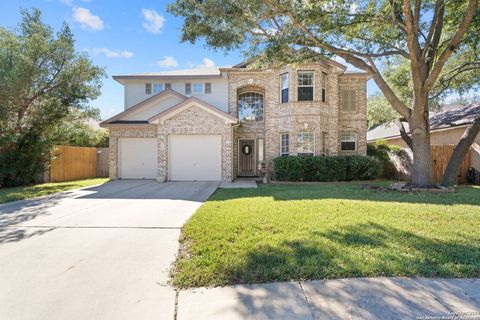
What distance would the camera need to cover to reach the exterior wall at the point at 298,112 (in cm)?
1497

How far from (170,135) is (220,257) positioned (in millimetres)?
11606

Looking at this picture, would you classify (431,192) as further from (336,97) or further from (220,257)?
(220,257)

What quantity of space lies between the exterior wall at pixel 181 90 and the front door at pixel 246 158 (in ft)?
8.48

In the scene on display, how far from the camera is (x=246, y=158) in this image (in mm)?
17375

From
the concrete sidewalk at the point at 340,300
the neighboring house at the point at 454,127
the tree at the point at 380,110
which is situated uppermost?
the tree at the point at 380,110

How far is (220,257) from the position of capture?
4000mm

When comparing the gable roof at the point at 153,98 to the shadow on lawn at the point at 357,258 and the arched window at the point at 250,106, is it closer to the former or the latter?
the arched window at the point at 250,106

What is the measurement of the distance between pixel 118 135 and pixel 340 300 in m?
15.7

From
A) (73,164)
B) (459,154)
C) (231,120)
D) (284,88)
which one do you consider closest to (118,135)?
(73,164)

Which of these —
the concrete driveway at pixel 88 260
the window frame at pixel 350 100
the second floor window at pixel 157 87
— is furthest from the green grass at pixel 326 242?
the second floor window at pixel 157 87

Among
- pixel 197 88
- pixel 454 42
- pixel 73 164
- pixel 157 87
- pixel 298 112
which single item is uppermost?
pixel 157 87

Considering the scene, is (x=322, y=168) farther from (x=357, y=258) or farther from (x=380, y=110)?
(x=380, y=110)

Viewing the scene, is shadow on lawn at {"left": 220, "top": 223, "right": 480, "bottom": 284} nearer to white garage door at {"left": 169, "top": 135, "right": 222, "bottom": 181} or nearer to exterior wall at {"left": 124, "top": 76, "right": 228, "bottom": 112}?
white garage door at {"left": 169, "top": 135, "right": 222, "bottom": 181}

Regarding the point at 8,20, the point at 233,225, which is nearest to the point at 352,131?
the point at 233,225
